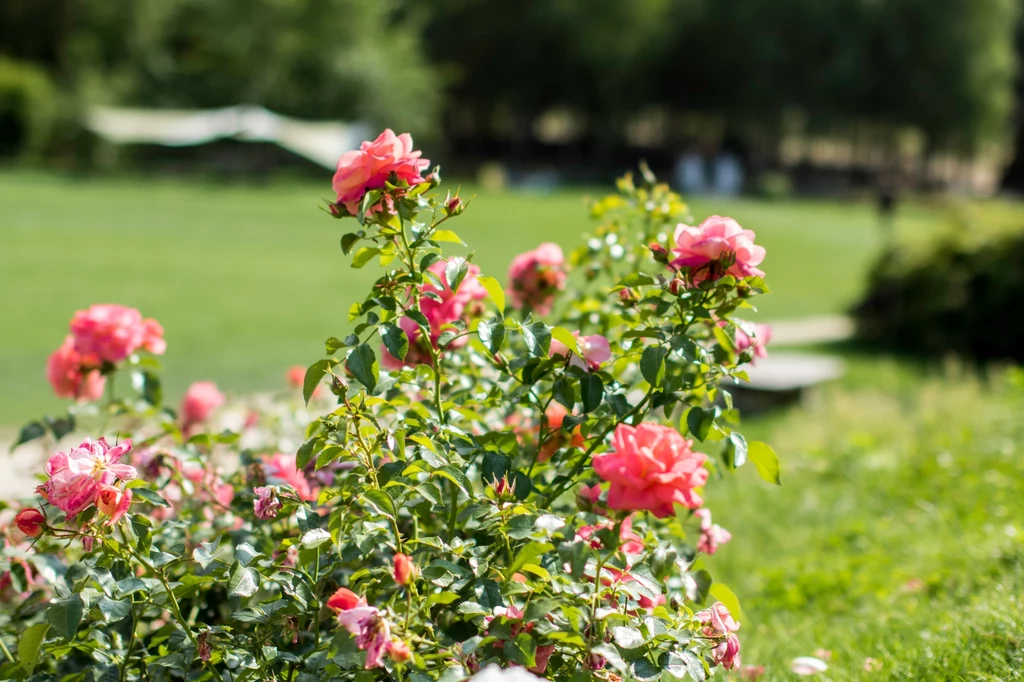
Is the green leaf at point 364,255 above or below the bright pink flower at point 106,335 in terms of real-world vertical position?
above

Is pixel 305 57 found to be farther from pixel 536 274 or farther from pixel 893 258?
pixel 536 274

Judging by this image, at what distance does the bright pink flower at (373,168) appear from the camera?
2082mm

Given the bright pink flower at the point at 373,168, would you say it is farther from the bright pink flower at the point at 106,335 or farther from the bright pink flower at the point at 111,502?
the bright pink flower at the point at 106,335

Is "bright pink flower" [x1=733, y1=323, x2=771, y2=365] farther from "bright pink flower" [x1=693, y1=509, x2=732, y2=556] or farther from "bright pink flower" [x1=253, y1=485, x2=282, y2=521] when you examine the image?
"bright pink flower" [x1=253, y1=485, x2=282, y2=521]

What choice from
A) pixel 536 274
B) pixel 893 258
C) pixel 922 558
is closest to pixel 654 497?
pixel 536 274

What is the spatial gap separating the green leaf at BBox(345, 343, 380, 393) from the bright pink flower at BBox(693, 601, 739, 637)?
74cm

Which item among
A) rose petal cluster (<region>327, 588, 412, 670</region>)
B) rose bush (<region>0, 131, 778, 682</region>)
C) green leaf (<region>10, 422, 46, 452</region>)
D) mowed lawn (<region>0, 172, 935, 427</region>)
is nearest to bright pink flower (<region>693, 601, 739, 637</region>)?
rose bush (<region>0, 131, 778, 682</region>)

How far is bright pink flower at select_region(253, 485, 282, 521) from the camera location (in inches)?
79.1

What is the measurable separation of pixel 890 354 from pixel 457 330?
1024 centimetres

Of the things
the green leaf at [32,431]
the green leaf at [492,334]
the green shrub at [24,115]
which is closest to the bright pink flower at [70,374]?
the green leaf at [32,431]

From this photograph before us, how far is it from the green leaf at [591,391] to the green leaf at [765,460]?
0.31 meters

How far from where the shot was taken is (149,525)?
1.99 m

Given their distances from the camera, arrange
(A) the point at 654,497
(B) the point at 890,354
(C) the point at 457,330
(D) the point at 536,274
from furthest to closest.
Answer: (B) the point at 890,354 < (D) the point at 536,274 < (C) the point at 457,330 < (A) the point at 654,497

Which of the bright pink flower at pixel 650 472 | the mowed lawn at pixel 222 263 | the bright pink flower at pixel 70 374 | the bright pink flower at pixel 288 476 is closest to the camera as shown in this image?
the bright pink flower at pixel 650 472
